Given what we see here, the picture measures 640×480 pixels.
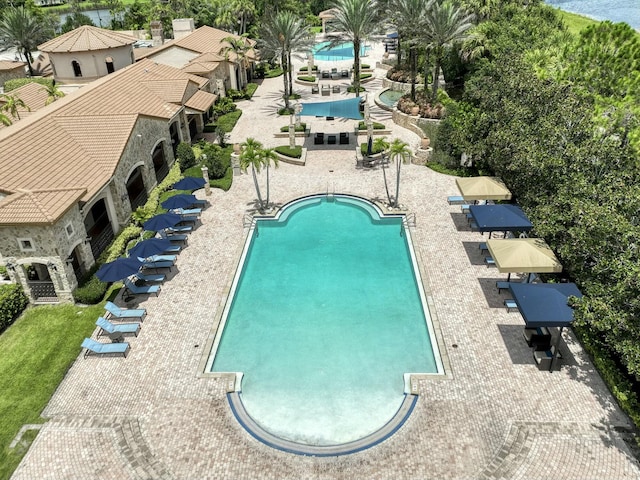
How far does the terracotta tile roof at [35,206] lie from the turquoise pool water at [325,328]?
375 inches

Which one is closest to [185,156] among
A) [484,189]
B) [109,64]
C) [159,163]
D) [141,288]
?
[159,163]

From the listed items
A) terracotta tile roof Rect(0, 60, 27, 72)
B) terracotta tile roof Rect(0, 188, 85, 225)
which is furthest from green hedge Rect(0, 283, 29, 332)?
terracotta tile roof Rect(0, 60, 27, 72)

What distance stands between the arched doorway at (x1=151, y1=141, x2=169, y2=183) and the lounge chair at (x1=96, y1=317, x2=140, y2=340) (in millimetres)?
17787

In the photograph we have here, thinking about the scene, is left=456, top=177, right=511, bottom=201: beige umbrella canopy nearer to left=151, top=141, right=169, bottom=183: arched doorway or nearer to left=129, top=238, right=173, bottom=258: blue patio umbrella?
left=129, top=238, right=173, bottom=258: blue patio umbrella

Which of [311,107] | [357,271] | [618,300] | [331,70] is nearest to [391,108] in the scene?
[311,107]

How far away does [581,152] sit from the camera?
23.6 m

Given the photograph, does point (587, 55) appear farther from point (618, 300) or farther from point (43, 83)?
point (43, 83)

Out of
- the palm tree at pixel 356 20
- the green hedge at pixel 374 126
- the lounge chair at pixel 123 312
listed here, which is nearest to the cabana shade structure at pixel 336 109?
the green hedge at pixel 374 126

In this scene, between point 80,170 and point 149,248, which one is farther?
point 80,170

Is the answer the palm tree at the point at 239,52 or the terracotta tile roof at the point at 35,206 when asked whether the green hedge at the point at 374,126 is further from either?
the terracotta tile roof at the point at 35,206

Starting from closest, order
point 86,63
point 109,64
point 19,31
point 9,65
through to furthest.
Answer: point 86,63, point 109,64, point 9,65, point 19,31

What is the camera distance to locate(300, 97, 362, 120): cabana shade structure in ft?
Answer: 134

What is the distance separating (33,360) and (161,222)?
33.3ft

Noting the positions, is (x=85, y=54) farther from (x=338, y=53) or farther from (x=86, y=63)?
(x=338, y=53)
